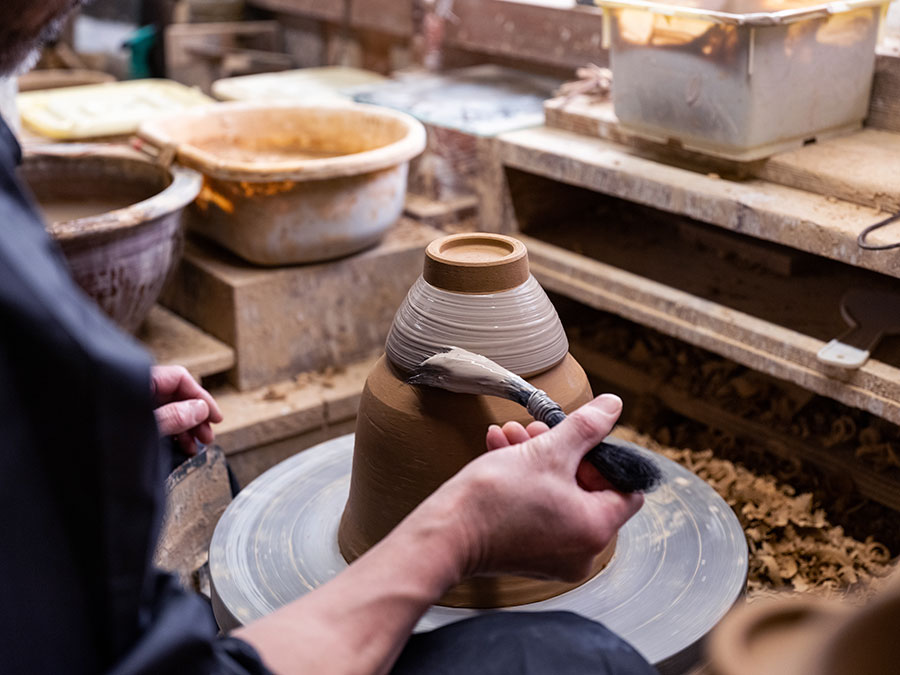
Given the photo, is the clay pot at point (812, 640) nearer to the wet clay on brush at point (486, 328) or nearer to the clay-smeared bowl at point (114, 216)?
the wet clay on brush at point (486, 328)

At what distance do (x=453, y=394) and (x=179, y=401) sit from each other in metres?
0.59

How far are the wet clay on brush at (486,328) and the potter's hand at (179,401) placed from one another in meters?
0.42

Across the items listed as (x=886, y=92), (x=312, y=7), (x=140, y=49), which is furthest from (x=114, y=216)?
(x=140, y=49)

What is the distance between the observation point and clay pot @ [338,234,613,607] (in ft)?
5.39

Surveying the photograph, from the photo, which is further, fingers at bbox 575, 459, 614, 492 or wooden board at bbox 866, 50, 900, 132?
wooden board at bbox 866, 50, 900, 132

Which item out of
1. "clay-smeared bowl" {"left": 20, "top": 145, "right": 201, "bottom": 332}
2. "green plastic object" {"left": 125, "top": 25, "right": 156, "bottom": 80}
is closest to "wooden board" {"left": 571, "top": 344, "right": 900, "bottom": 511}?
"clay-smeared bowl" {"left": 20, "top": 145, "right": 201, "bottom": 332}

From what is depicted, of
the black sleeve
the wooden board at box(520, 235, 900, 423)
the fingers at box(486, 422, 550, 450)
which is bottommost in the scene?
the wooden board at box(520, 235, 900, 423)

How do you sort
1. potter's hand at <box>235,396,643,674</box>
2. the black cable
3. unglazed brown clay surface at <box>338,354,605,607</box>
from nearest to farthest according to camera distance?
potter's hand at <box>235,396,643,674</box>
unglazed brown clay surface at <box>338,354,605,607</box>
the black cable

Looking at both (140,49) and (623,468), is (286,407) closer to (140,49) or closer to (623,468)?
(623,468)

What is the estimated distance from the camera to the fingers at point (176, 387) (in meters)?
1.85

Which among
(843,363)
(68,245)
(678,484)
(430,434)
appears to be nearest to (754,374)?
(843,363)

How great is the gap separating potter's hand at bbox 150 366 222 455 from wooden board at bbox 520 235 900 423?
124 centimetres

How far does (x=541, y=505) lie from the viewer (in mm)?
1262

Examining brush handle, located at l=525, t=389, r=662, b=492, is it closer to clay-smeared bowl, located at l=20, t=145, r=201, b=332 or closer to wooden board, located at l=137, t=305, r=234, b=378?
clay-smeared bowl, located at l=20, t=145, r=201, b=332
